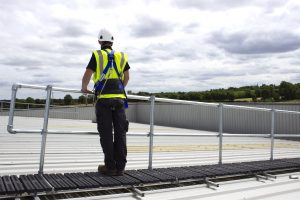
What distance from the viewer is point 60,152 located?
6230 mm

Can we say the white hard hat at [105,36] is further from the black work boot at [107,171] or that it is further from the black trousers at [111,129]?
the black work boot at [107,171]

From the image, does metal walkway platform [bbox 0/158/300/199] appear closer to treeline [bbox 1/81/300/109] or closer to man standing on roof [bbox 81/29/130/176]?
man standing on roof [bbox 81/29/130/176]

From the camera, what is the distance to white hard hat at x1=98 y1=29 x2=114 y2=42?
12.7ft

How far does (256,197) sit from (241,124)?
44.7 ft

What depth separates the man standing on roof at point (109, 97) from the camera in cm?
372

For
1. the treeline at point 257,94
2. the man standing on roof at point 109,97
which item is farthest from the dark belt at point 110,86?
the treeline at point 257,94

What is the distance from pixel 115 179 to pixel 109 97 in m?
0.87

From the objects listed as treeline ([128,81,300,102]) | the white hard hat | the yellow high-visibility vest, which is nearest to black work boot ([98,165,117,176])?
the yellow high-visibility vest

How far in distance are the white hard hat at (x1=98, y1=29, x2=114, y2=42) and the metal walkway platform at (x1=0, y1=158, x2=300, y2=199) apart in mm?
1493

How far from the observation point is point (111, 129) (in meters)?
3.79

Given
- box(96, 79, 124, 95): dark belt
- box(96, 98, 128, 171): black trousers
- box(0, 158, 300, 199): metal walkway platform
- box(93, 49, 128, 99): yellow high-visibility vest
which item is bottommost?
box(0, 158, 300, 199): metal walkway platform

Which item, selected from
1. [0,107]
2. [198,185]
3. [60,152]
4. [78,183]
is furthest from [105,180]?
Answer: [0,107]

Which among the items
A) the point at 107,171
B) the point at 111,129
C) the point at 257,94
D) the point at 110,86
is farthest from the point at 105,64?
the point at 257,94

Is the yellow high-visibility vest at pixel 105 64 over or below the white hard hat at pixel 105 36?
below
